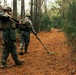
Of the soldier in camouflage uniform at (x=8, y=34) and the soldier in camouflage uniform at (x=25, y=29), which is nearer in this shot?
the soldier in camouflage uniform at (x=8, y=34)

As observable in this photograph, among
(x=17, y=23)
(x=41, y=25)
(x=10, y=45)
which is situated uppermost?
(x=17, y=23)

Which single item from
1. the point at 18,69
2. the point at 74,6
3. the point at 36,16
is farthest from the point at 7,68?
the point at 36,16

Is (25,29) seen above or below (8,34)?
below

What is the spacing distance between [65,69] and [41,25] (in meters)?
19.1

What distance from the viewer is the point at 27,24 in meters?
10.9

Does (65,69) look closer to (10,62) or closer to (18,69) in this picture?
(18,69)

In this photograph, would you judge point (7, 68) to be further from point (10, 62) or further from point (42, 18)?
point (42, 18)

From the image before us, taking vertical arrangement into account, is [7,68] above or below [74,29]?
below

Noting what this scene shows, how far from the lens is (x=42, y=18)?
27641 mm

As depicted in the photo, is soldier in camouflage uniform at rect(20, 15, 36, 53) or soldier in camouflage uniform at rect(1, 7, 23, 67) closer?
soldier in camouflage uniform at rect(1, 7, 23, 67)

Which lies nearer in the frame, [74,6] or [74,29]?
[74,29]

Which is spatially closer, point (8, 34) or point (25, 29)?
point (8, 34)

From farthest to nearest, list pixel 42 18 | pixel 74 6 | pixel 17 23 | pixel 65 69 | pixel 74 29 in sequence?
pixel 42 18, pixel 74 6, pixel 74 29, pixel 17 23, pixel 65 69

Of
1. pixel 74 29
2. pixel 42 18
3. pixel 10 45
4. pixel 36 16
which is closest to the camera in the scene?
pixel 10 45
